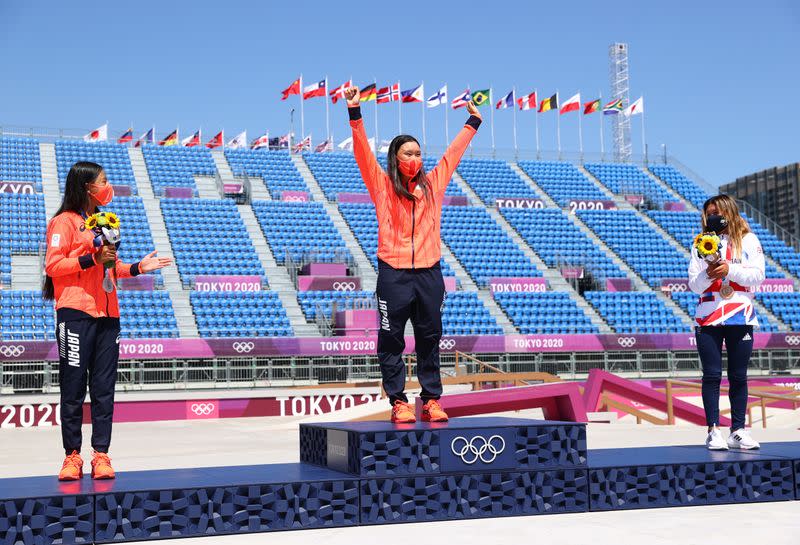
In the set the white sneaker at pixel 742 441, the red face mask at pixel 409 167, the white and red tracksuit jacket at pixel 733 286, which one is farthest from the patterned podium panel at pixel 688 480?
the red face mask at pixel 409 167

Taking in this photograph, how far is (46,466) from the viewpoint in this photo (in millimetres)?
9805

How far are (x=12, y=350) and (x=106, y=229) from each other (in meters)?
16.6

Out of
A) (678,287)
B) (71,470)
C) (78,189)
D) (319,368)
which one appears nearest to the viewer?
(71,470)

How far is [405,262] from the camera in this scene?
617cm

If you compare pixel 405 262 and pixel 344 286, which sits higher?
pixel 344 286

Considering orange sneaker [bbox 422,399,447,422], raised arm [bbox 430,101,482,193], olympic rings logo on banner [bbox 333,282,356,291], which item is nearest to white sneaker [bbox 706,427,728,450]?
orange sneaker [bbox 422,399,447,422]

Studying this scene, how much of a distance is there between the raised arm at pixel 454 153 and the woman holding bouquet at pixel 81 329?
210 centimetres

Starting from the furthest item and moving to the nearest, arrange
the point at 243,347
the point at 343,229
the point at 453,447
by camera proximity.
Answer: the point at 343,229, the point at 243,347, the point at 453,447

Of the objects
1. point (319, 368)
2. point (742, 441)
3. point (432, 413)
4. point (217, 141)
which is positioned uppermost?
point (217, 141)

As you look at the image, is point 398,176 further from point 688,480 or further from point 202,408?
point 202,408

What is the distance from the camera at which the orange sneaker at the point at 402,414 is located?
620cm

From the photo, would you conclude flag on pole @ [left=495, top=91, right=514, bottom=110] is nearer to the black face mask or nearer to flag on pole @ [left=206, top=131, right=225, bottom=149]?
flag on pole @ [left=206, top=131, right=225, bottom=149]

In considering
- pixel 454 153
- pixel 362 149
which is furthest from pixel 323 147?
pixel 362 149

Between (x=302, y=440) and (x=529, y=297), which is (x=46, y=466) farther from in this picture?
(x=529, y=297)
